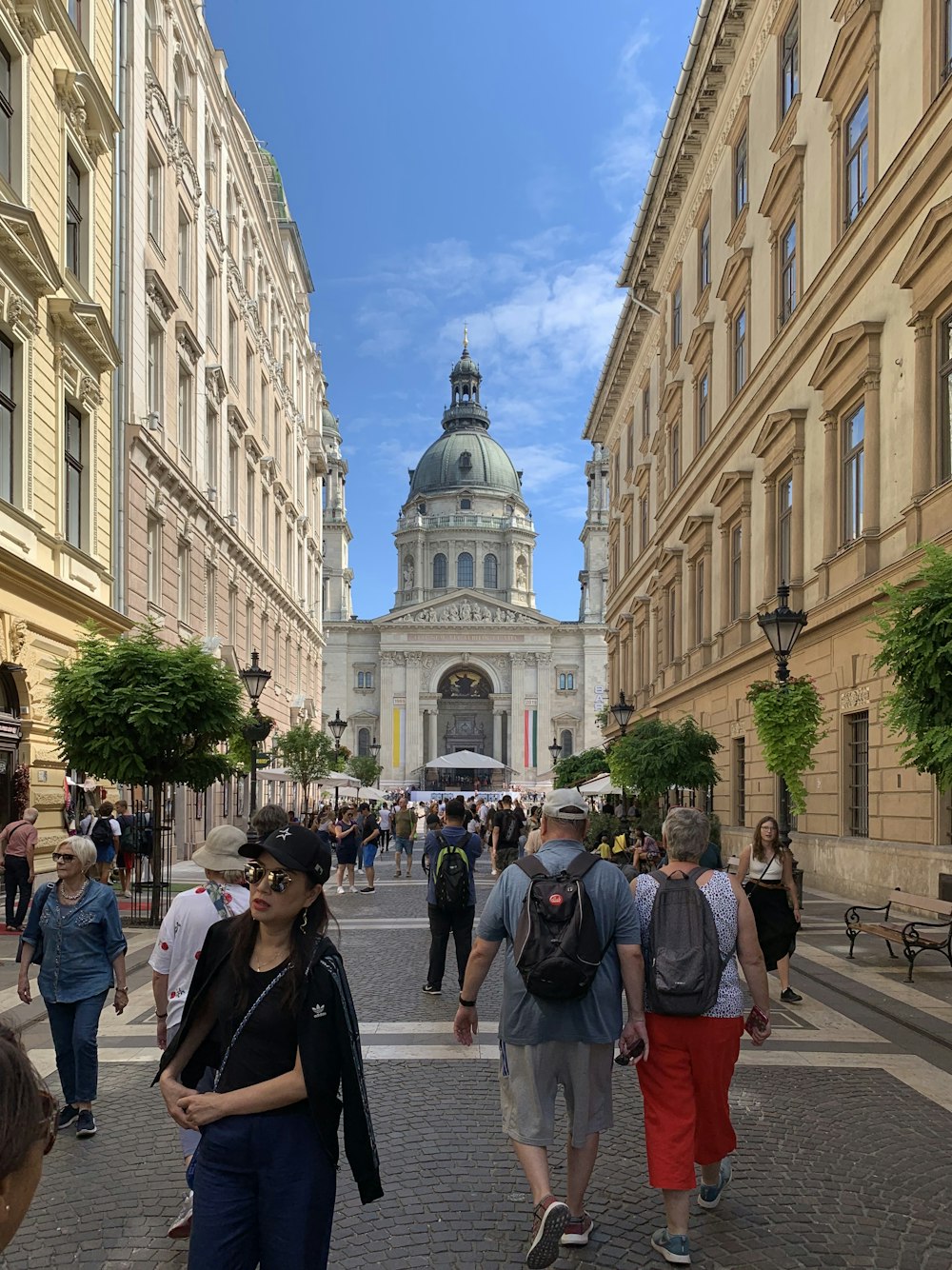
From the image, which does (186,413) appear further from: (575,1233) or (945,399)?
(575,1233)

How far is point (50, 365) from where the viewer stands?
17516 millimetres

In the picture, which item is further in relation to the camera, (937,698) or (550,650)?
(550,650)

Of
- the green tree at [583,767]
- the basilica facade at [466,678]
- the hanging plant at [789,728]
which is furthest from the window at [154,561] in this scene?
the basilica facade at [466,678]

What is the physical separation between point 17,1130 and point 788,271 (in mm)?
22940

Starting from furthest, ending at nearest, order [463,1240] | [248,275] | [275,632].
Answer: [275,632], [248,275], [463,1240]

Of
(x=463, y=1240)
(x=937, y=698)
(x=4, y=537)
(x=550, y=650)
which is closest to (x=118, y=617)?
(x=4, y=537)

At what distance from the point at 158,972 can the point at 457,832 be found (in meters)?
5.40

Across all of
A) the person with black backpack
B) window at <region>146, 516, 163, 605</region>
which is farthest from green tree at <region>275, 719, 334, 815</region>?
the person with black backpack

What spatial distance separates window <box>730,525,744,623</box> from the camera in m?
26.0

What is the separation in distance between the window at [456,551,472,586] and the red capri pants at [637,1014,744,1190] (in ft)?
342

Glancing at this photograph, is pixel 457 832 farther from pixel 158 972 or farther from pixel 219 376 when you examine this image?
pixel 219 376

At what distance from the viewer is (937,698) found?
347 inches

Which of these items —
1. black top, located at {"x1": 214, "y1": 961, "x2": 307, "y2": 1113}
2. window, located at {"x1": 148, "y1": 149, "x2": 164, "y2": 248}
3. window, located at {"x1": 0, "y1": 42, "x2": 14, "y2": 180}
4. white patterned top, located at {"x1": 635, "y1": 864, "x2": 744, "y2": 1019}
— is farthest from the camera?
window, located at {"x1": 148, "y1": 149, "x2": 164, "y2": 248}

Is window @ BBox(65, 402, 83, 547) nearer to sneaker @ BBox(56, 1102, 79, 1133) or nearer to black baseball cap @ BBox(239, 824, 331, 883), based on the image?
sneaker @ BBox(56, 1102, 79, 1133)
